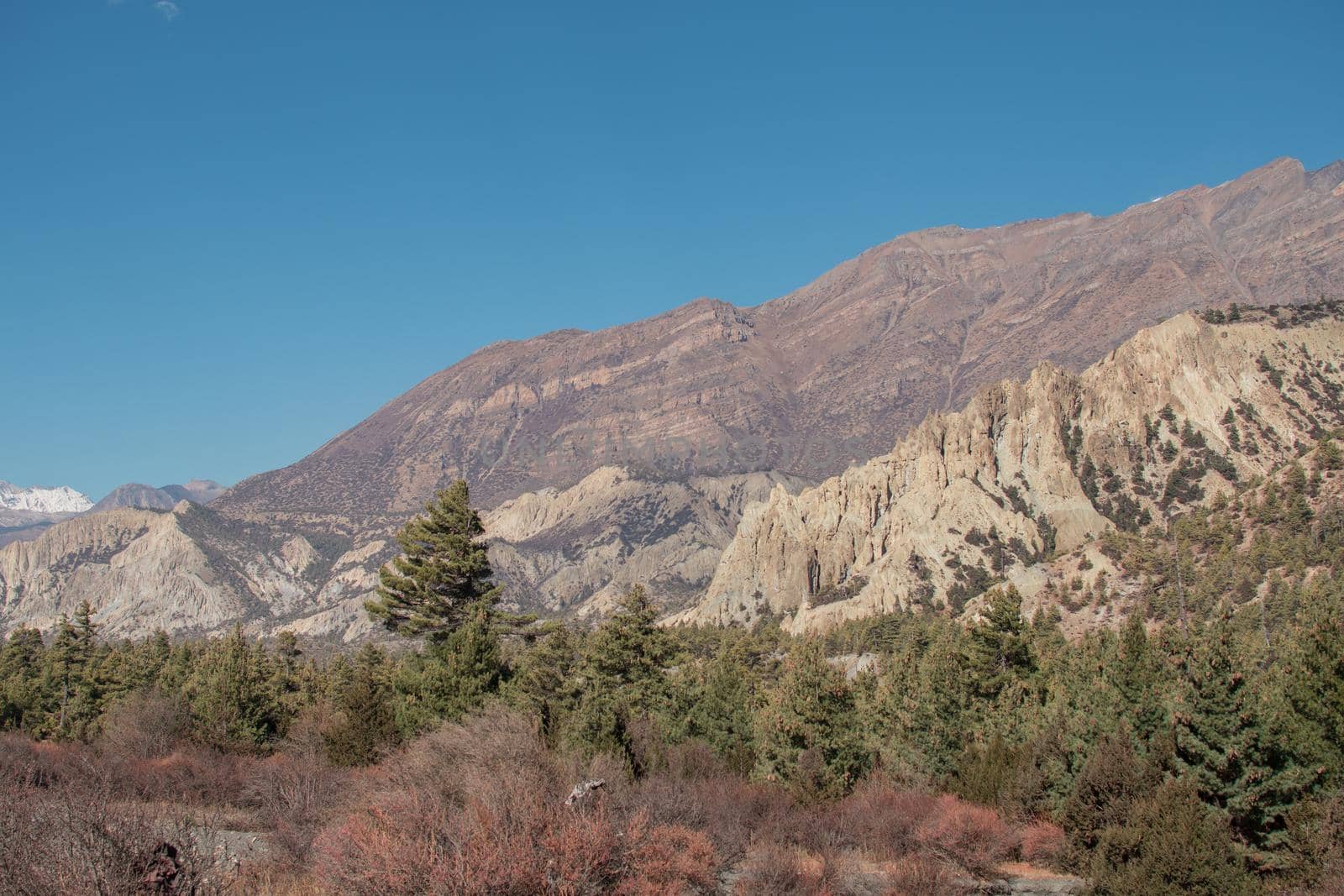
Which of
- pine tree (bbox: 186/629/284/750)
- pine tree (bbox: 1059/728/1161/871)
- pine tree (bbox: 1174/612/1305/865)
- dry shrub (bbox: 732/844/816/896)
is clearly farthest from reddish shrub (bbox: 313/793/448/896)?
pine tree (bbox: 186/629/284/750)

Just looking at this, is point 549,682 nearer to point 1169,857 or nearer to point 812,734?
point 812,734

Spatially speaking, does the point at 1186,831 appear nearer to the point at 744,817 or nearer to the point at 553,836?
the point at 744,817

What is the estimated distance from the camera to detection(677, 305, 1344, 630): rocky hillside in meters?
130

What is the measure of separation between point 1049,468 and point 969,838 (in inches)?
4926

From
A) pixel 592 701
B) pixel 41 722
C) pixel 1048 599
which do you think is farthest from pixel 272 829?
pixel 1048 599

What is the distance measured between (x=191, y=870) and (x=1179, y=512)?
13629cm

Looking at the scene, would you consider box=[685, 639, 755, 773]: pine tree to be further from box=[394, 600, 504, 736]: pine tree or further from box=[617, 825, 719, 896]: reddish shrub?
box=[617, 825, 719, 896]: reddish shrub

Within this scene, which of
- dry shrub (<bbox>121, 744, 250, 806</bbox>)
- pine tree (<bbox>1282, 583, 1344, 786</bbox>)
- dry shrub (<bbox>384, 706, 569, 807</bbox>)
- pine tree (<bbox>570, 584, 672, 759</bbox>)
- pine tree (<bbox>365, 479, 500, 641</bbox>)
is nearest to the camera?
dry shrub (<bbox>384, 706, 569, 807</bbox>)

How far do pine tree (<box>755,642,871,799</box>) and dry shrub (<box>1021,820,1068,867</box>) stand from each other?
6.37m

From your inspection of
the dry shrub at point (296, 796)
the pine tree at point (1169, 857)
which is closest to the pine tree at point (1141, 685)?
the pine tree at point (1169, 857)

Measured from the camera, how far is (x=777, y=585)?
6422 inches

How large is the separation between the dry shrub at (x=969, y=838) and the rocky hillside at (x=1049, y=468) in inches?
3353

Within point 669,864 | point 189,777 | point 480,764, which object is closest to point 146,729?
point 189,777

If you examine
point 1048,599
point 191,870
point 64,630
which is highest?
point 64,630
